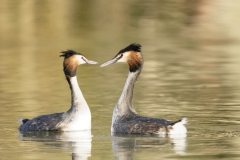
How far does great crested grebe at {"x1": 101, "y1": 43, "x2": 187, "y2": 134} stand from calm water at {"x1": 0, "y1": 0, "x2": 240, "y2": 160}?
7.4 inches

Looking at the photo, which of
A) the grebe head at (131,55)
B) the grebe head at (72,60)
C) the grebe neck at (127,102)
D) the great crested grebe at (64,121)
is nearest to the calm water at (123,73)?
the great crested grebe at (64,121)

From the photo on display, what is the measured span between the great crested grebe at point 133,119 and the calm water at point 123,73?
189 mm

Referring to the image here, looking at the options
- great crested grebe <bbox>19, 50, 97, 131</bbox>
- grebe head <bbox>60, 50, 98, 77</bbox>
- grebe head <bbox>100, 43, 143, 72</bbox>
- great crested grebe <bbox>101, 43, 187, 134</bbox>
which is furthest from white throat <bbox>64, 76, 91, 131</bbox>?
grebe head <bbox>100, 43, 143, 72</bbox>

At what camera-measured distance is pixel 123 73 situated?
934 inches

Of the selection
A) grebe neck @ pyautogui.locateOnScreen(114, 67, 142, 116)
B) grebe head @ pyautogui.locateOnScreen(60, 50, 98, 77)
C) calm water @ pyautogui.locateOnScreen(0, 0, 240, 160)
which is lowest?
calm water @ pyautogui.locateOnScreen(0, 0, 240, 160)

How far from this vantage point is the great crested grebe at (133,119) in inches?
555

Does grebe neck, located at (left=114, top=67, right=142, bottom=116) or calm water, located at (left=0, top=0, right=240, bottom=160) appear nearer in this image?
calm water, located at (left=0, top=0, right=240, bottom=160)

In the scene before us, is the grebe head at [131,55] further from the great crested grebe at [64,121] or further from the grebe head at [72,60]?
the great crested grebe at [64,121]

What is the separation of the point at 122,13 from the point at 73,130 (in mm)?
29195

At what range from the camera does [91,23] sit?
41.0 meters

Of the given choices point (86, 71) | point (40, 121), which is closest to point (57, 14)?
point (86, 71)

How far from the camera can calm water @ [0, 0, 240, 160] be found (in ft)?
44.4

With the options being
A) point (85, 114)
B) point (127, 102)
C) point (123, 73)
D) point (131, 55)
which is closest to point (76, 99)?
point (85, 114)

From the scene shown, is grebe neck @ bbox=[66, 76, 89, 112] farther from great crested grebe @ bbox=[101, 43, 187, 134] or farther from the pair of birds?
great crested grebe @ bbox=[101, 43, 187, 134]
